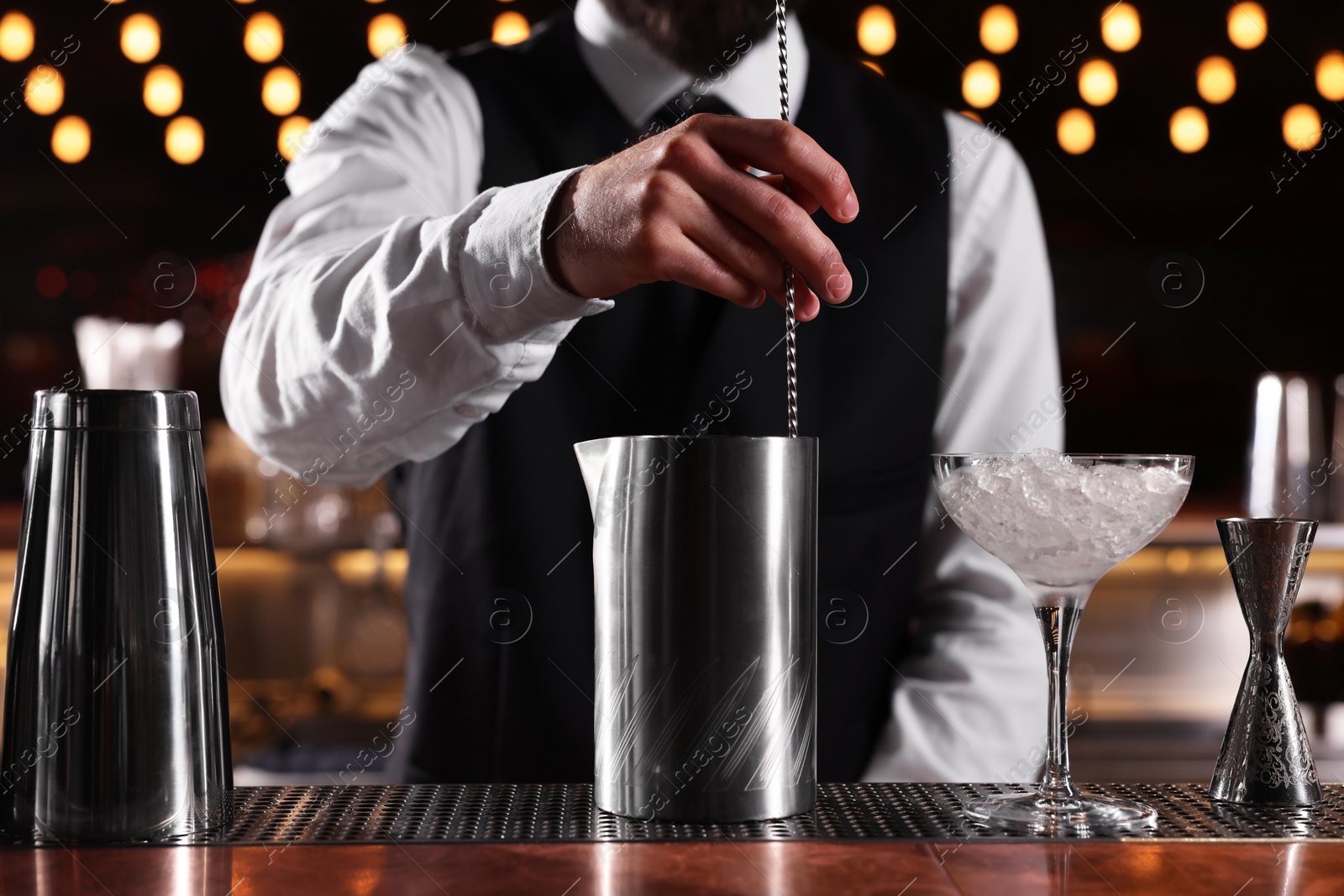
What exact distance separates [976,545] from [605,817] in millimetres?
692

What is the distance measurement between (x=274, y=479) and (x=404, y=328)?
192 centimetres

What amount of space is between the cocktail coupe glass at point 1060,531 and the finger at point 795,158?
163 mm

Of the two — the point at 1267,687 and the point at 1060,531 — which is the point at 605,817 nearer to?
the point at 1060,531

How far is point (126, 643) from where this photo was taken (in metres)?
0.65

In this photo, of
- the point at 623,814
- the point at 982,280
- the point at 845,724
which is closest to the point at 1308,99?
the point at 982,280

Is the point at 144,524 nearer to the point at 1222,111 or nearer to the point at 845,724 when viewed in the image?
the point at 845,724

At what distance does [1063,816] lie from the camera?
2.27 ft

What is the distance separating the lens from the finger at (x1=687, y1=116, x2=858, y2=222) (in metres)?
0.71

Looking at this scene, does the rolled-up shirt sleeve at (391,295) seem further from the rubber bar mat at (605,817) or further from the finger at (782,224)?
the rubber bar mat at (605,817)

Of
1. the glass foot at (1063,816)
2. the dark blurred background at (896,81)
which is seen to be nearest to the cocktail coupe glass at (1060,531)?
the glass foot at (1063,816)

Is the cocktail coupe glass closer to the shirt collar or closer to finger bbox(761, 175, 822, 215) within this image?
finger bbox(761, 175, 822, 215)

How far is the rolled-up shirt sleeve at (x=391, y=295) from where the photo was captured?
0.93 metres

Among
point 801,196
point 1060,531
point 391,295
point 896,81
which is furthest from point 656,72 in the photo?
point 896,81

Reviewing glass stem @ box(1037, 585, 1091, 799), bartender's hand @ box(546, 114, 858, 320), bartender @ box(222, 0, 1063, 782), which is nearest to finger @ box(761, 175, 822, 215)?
bartender's hand @ box(546, 114, 858, 320)
